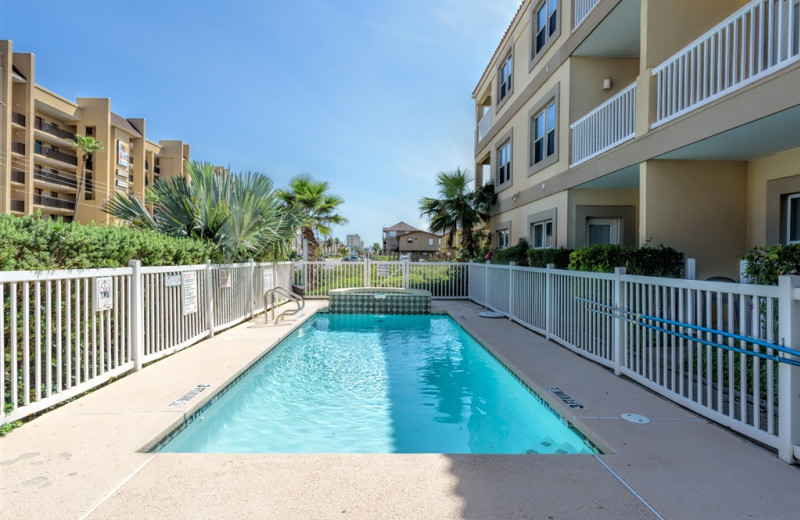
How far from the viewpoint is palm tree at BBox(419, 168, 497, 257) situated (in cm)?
1581

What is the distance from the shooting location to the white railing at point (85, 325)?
3.53 meters

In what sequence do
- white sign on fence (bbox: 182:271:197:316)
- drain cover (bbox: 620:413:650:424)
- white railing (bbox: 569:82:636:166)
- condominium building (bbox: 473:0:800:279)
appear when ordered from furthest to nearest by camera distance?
1. white railing (bbox: 569:82:636:166)
2. white sign on fence (bbox: 182:271:197:316)
3. condominium building (bbox: 473:0:800:279)
4. drain cover (bbox: 620:413:650:424)

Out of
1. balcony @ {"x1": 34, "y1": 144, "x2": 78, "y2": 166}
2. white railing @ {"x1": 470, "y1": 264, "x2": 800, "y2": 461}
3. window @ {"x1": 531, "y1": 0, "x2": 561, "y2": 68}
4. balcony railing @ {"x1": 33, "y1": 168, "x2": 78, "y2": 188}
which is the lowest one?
white railing @ {"x1": 470, "y1": 264, "x2": 800, "y2": 461}

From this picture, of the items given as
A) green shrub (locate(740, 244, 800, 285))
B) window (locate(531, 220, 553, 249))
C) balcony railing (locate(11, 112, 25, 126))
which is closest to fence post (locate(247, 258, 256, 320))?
window (locate(531, 220, 553, 249))

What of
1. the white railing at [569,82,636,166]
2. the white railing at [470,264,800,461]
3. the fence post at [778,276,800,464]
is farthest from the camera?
the white railing at [569,82,636,166]

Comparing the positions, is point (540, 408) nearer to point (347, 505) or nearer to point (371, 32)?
point (347, 505)

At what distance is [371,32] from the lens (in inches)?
463

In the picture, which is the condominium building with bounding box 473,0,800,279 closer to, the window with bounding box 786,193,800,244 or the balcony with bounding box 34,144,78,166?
the window with bounding box 786,193,800,244

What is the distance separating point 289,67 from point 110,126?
42.8 metres

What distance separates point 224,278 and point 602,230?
916 cm

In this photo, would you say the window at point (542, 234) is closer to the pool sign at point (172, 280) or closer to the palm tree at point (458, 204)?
the palm tree at point (458, 204)

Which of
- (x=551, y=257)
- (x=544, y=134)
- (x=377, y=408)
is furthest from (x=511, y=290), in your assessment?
(x=377, y=408)

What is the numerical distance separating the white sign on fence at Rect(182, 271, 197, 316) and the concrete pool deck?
2867 millimetres

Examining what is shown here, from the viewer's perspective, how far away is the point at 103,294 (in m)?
4.64
